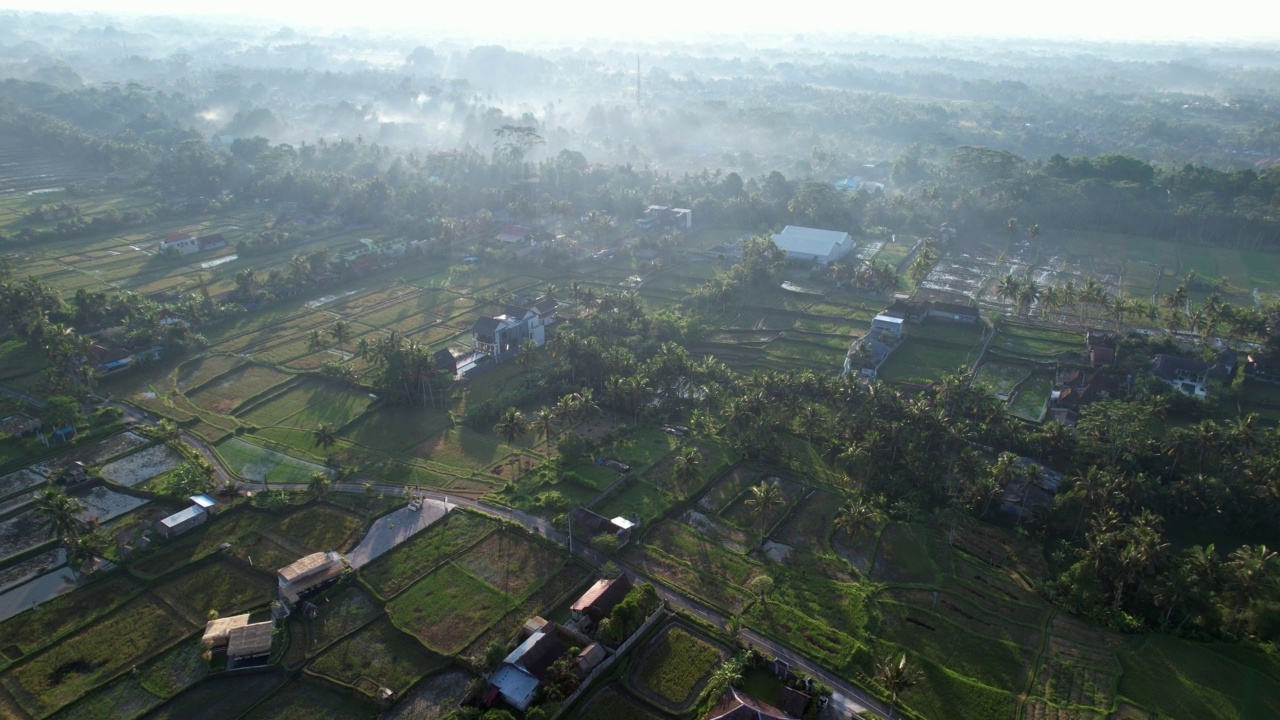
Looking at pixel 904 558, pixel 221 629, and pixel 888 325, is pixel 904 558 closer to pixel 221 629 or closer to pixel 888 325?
pixel 888 325

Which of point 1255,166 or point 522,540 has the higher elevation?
point 1255,166

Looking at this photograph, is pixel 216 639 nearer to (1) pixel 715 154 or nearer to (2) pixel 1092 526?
(2) pixel 1092 526

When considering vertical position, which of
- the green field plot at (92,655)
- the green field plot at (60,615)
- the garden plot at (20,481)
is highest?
the garden plot at (20,481)

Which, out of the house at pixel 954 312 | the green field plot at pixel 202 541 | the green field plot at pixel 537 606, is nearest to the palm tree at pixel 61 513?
the green field plot at pixel 202 541

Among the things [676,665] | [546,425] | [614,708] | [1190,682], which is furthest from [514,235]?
[1190,682]

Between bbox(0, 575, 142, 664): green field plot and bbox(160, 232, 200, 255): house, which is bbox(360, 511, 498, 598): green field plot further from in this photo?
bbox(160, 232, 200, 255): house

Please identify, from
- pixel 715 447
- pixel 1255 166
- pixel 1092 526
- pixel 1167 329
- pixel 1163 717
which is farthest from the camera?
pixel 1255 166

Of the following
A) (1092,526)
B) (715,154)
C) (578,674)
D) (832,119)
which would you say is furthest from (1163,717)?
(832,119)

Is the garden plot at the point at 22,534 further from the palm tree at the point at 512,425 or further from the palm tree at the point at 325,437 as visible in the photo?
the palm tree at the point at 512,425
